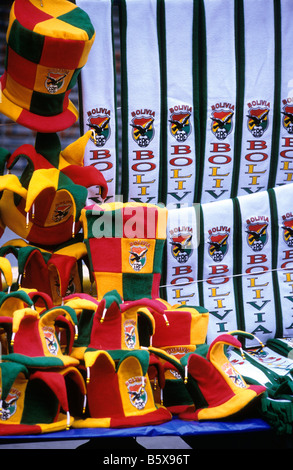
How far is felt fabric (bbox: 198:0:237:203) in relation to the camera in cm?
285

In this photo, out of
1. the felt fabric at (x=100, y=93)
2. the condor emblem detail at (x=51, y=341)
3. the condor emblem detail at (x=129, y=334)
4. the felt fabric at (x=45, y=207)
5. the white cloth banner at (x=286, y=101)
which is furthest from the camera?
the white cloth banner at (x=286, y=101)

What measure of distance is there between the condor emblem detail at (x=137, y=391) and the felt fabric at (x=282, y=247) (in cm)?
102

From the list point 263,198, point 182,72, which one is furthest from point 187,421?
point 182,72

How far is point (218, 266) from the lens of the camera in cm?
291

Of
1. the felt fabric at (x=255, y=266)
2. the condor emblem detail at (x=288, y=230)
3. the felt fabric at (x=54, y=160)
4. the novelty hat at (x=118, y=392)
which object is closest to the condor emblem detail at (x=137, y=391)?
the novelty hat at (x=118, y=392)

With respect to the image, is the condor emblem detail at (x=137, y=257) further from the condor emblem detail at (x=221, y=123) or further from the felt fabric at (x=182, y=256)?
the condor emblem detail at (x=221, y=123)

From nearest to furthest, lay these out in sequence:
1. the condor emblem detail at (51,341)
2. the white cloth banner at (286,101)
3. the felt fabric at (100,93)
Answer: the condor emblem detail at (51,341), the felt fabric at (100,93), the white cloth banner at (286,101)

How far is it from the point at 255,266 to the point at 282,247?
5.4 inches

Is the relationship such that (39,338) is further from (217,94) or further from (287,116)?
(287,116)

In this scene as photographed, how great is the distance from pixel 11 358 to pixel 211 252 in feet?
3.85

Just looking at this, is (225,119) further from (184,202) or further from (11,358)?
(11,358)

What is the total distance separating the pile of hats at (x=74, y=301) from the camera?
1.98 m

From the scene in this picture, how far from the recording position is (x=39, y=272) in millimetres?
2420

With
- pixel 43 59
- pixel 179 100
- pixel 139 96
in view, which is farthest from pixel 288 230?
pixel 43 59
